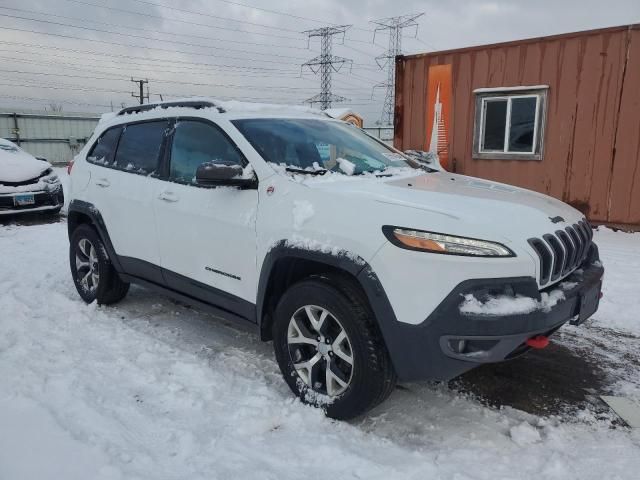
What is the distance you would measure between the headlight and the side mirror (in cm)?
114

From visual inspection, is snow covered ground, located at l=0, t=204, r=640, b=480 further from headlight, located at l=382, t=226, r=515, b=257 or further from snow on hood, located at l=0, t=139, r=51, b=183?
snow on hood, located at l=0, t=139, r=51, b=183

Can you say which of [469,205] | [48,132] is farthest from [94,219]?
[48,132]

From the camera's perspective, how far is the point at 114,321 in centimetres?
447

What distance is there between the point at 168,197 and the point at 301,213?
137cm

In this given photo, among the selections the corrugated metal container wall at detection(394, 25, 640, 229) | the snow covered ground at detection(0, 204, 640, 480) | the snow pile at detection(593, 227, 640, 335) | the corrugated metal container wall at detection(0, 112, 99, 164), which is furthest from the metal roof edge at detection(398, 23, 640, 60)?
the corrugated metal container wall at detection(0, 112, 99, 164)

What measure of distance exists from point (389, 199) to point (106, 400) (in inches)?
81.6

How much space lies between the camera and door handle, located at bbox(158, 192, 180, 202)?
12.4 feet

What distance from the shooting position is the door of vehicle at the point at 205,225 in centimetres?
329

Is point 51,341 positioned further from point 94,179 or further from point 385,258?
point 385,258

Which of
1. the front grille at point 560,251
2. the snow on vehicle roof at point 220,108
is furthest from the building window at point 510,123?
the front grille at point 560,251

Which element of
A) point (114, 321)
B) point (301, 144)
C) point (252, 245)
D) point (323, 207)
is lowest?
point (114, 321)

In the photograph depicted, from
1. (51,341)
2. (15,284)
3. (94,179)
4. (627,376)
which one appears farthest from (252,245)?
(15,284)

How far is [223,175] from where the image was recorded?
10.2ft

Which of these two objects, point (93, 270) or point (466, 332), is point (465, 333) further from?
point (93, 270)
